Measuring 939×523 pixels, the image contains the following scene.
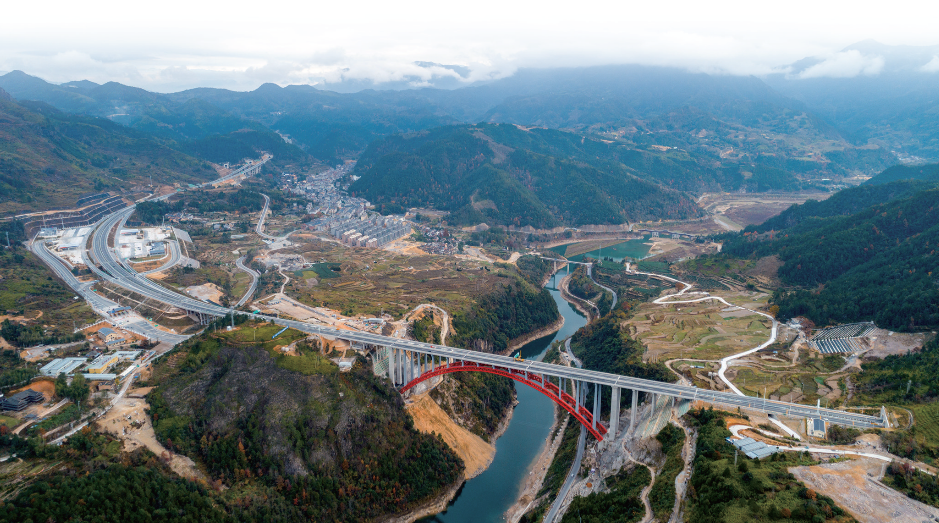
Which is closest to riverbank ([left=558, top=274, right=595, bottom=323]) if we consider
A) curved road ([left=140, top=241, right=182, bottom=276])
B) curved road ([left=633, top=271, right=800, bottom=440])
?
curved road ([left=633, top=271, right=800, bottom=440])

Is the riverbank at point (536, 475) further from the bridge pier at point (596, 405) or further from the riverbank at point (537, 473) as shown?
the bridge pier at point (596, 405)

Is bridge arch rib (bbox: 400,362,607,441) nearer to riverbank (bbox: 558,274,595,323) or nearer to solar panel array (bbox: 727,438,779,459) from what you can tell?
solar panel array (bbox: 727,438,779,459)

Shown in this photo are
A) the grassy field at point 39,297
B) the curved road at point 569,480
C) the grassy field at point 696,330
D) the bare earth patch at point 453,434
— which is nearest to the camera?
the curved road at point 569,480

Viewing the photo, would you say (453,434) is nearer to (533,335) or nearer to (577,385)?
(577,385)

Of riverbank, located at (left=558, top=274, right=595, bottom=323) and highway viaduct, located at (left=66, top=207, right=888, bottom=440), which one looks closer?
highway viaduct, located at (left=66, top=207, right=888, bottom=440)

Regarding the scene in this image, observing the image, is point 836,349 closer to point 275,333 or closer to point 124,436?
point 275,333

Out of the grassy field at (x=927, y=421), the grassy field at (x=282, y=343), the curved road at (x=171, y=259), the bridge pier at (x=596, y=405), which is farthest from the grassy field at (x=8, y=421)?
the grassy field at (x=927, y=421)
